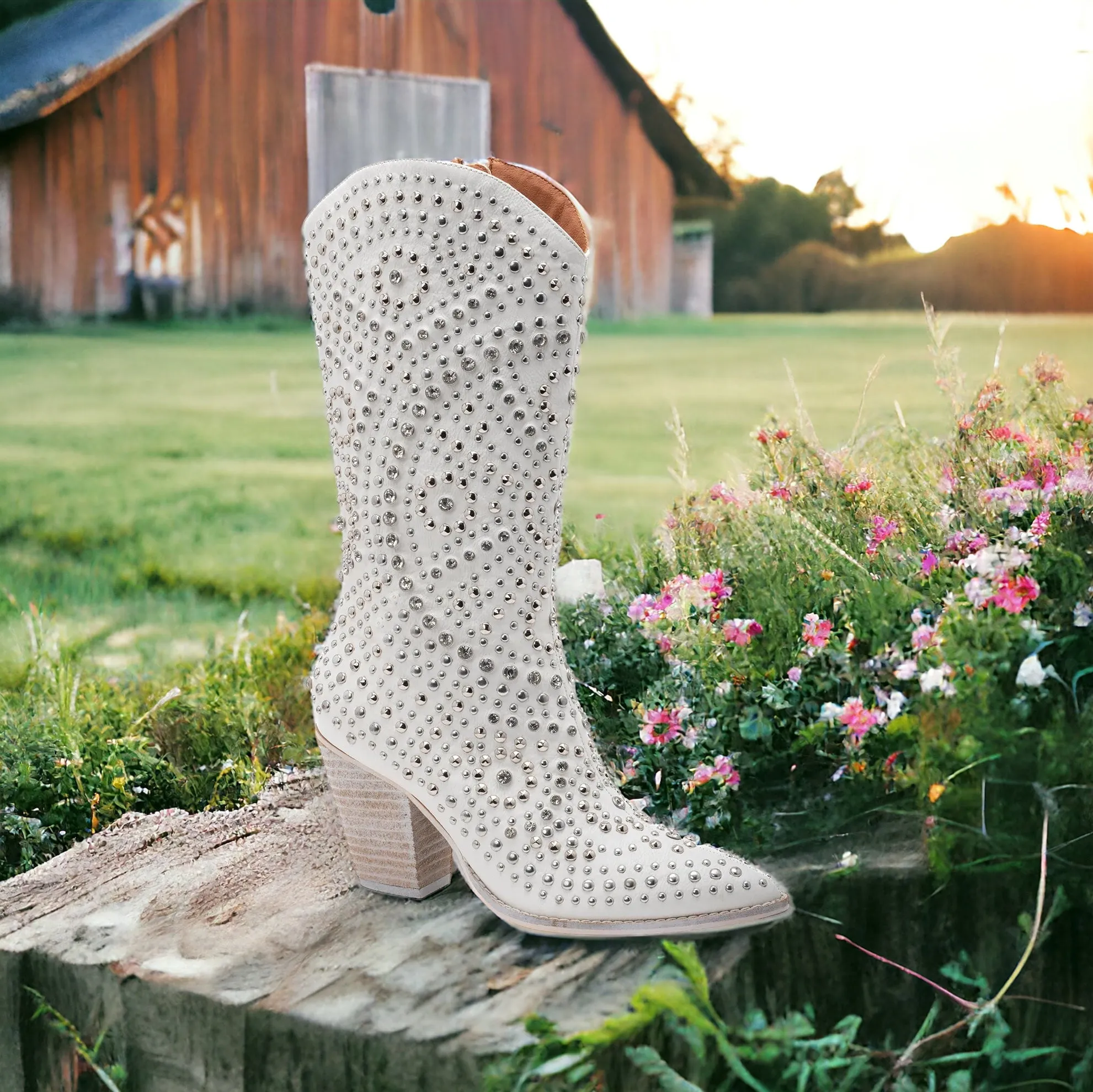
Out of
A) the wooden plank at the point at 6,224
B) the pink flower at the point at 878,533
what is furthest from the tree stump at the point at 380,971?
the wooden plank at the point at 6,224

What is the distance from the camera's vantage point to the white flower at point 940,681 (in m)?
1.27

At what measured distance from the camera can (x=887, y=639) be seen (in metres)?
1.45

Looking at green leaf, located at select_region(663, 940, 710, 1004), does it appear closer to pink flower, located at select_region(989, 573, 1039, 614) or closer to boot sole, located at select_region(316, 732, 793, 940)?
boot sole, located at select_region(316, 732, 793, 940)

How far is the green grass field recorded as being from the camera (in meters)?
2.79

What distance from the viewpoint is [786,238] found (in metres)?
3.09

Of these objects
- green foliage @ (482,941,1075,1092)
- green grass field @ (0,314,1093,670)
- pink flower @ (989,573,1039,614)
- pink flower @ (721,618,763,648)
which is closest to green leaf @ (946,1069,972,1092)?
green foliage @ (482,941,1075,1092)

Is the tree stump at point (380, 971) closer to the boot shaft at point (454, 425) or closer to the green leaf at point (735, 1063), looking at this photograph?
the green leaf at point (735, 1063)

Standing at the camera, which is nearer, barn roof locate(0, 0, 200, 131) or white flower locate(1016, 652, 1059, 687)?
white flower locate(1016, 652, 1059, 687)

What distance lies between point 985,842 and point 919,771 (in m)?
0.10

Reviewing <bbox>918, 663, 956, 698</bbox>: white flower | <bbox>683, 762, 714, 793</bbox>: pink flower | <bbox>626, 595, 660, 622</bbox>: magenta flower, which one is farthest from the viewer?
<bbox>626, 595, 660, 622</bbox>: magenta flower

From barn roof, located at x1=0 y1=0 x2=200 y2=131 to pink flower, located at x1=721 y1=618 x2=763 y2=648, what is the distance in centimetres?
200

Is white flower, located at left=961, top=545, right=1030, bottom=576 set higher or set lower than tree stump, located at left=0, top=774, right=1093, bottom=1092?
higher

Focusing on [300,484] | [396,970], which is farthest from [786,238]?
[396,970]

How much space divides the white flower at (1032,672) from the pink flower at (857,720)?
0.17 meters
